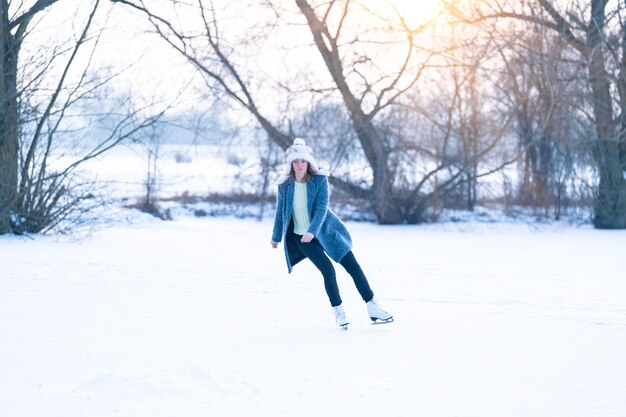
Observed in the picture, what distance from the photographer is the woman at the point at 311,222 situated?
27.4 ft

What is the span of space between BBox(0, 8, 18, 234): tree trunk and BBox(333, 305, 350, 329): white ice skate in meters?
9.83

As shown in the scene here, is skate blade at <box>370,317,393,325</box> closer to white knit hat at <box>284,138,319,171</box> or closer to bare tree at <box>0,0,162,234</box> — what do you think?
white knit hat at <box>284,138,319,171</box>

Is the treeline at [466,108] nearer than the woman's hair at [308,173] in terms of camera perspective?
No

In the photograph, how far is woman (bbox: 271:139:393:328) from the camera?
27.4 feet

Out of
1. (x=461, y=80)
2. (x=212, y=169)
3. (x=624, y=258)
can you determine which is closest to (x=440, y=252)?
(x=624, y=258)

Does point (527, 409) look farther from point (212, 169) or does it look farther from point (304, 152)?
point (212, 169)

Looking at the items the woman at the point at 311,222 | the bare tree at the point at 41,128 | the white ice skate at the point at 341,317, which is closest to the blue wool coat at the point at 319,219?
the woman at the point at 311,222

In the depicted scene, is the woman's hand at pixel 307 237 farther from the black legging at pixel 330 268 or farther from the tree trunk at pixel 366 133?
the tree trunk at pixel 366 133

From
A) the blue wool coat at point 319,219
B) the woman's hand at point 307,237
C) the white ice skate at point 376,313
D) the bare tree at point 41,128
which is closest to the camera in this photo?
the woman's hand at point 307,237

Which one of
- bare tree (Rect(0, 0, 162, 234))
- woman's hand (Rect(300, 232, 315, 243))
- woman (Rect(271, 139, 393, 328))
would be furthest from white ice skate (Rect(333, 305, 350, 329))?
bare tree (Rect(0, 0, 162, 234))

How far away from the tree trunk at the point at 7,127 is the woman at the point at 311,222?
9304 millimetres

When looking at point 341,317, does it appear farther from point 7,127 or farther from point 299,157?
point 7,127

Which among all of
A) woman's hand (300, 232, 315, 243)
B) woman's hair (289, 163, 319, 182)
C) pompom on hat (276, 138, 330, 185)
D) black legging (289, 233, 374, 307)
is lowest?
black legging (289, 233, 374, 307)

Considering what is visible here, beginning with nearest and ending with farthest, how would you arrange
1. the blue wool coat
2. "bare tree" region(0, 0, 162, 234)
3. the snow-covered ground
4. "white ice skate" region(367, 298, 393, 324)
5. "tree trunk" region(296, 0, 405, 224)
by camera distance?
the snow-covered ground < the blue wool coat < "white ice skate" region(367, 298, 393, 324) < "bare tree" region(0, 0, 162, 234) < "tree trunk" region(296, 0, 405, 224)
